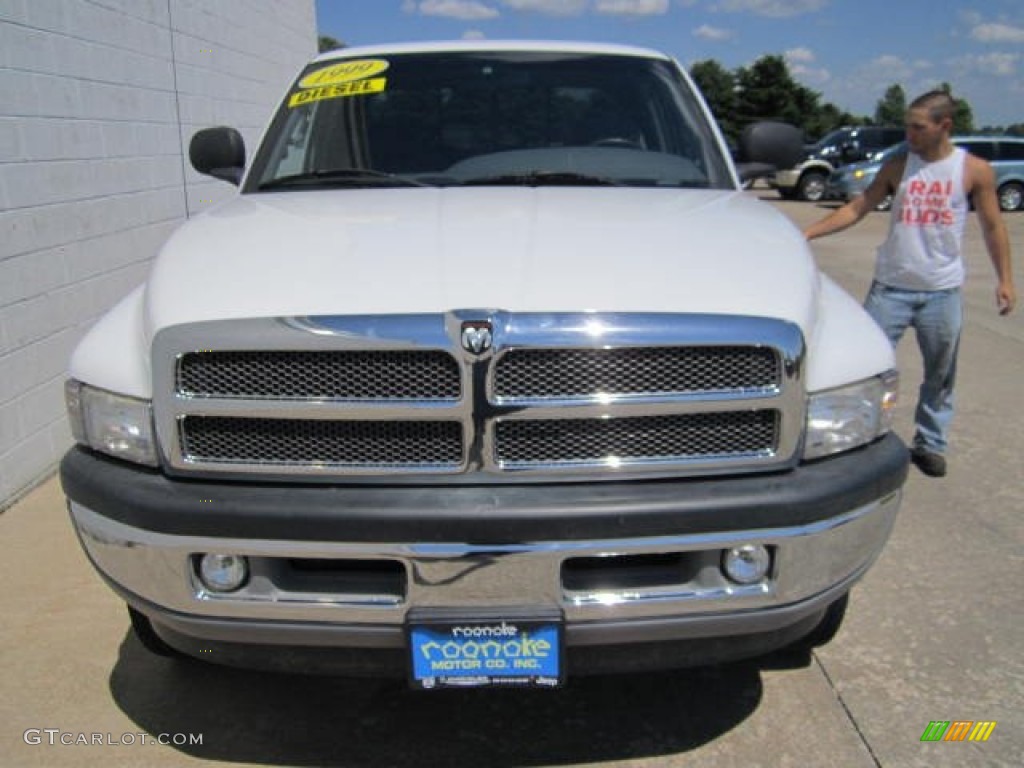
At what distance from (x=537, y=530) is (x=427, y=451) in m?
0.32

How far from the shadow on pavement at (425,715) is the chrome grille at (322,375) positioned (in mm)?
1100

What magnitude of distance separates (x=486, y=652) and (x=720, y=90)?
7431 centimetres

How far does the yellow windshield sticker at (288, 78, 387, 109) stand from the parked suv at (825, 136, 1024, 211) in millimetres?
19680

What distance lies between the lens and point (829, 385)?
2.36 meters

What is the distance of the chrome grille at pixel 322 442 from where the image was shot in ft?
7.26

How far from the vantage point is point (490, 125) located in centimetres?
368

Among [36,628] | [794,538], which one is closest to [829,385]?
[794,538]

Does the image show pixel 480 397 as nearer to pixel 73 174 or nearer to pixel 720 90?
pixel 73 174

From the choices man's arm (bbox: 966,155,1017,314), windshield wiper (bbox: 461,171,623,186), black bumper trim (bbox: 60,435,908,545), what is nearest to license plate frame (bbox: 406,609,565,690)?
black bumper trim (bbox: 60,435,908,545)

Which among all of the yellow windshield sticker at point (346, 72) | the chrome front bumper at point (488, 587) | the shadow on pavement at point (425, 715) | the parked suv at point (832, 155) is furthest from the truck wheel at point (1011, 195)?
the chrome front bumper at point (488, 587)

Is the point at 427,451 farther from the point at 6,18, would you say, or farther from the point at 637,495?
the point at 6,18

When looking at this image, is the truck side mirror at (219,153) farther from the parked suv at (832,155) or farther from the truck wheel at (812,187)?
the truck wheel at (812,187)

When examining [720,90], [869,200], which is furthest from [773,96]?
[869,200]

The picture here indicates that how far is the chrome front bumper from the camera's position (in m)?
2.15
